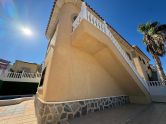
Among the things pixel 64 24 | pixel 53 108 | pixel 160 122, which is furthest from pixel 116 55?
pixel 53 108

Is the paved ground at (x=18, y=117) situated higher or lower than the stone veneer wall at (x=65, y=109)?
lower

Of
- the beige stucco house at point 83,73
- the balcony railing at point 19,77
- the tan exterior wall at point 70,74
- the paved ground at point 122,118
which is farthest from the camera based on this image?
the balcony railing at point 19,77

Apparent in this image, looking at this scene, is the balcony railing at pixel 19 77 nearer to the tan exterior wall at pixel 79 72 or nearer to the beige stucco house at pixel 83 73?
the beige stucco house at pixel 83 73

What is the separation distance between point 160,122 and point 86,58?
4.43 meters

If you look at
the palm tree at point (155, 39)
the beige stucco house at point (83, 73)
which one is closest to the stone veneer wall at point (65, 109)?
the beige stucco house at point (83, 73)

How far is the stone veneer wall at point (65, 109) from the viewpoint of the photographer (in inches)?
148

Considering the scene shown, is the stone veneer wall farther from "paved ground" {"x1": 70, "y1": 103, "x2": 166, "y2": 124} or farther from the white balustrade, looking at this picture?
the white balustrade

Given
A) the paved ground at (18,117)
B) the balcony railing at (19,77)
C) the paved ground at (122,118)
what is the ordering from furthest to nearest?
1. the balcony railing at (19,77)
2. the paved ground at (18,117)
3. the paved ground at (122,118)

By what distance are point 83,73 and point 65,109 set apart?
207cm

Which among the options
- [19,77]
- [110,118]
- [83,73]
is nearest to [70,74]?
[83,73]

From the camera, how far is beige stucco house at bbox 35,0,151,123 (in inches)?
167

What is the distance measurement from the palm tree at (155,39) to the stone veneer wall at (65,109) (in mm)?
9751

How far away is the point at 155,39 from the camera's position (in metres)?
12.5

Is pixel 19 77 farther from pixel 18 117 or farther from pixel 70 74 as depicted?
pixel 70 74
